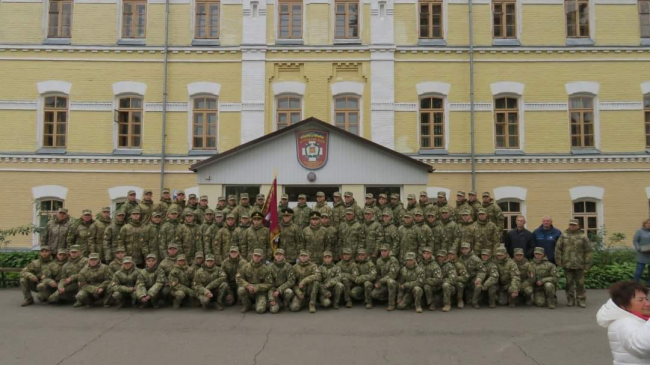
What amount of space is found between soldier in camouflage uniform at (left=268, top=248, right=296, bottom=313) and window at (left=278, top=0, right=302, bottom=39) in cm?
983

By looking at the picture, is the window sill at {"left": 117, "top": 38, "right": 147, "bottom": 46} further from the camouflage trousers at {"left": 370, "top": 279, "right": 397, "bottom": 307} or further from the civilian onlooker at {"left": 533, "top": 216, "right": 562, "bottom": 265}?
the civilian onlooker at {"left": 533, "top": 216, "right": 562, "bottom": 265}

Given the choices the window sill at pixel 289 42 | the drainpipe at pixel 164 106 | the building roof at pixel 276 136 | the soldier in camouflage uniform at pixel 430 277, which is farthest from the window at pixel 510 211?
the drainpipe at pixel 164 106

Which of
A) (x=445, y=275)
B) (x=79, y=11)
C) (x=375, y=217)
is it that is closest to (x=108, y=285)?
(x=375, y=217)

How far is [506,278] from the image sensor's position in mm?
9320

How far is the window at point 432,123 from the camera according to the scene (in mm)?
16234

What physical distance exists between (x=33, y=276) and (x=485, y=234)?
9.48m

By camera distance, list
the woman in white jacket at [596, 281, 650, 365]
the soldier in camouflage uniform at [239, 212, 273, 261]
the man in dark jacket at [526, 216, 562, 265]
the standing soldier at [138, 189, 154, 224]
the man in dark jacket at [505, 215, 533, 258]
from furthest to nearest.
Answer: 1. the standing soldier at [138, 189, 154, 224]
2. the man in dark jacket at [505, 215, 533, 258]
3. the man in dark jacket at [526, 216, 562, 265]
4. the soldier in camouflage uniform at [239, 212, 273, 261]
5. the woman in white jacket at [596, 281, 650, 365]

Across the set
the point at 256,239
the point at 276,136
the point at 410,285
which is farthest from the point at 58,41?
the point at 410,285

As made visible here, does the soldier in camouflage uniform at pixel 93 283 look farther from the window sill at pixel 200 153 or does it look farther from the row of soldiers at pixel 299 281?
the window sill at pixel 200 153

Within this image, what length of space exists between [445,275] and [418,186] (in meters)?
4.11

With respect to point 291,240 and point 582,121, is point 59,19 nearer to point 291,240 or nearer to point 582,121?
point 291,240

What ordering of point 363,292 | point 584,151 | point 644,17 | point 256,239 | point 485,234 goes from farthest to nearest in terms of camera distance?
point 644,17 → point 584,151 → point 485,234 → point 256,239 → point 363,292

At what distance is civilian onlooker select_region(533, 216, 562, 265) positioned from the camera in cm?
1048

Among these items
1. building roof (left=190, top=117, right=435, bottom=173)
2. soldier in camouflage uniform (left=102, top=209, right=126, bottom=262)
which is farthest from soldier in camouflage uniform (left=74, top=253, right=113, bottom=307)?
building roof (left=190, top=117, right=435, bottom=173)
